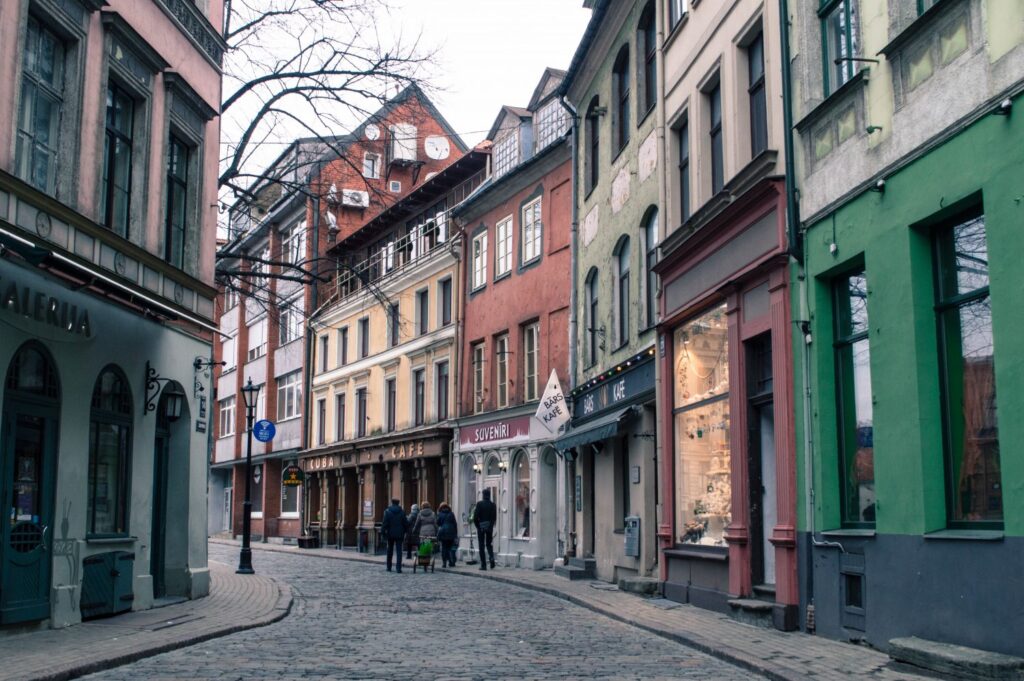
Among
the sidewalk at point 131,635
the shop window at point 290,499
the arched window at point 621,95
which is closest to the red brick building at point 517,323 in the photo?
the arched window at point 621,95

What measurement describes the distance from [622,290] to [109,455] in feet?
34.3

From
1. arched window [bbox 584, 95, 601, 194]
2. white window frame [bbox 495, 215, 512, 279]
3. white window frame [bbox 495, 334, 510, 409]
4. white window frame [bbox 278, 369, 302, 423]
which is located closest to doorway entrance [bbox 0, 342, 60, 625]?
arched window [bbox 584, 95, 601, 194]

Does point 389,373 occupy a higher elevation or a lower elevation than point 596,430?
higher

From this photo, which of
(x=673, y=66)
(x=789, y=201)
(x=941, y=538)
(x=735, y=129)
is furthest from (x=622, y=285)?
(x=941, y=538)

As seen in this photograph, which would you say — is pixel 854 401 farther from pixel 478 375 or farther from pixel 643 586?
pixel 478 375

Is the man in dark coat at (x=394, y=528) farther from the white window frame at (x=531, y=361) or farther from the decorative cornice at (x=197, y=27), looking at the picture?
the decorative cornice at (x=197, y=27)

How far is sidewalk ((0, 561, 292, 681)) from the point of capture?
10344mm

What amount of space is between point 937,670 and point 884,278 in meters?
3.73

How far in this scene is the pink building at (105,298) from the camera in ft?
41.6

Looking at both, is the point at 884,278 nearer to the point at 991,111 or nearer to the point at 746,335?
the point at 991,111

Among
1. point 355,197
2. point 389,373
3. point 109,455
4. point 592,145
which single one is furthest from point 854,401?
point 355,197

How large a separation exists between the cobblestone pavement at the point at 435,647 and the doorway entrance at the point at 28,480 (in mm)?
1998

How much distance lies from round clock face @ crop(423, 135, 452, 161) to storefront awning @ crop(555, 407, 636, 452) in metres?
24.1

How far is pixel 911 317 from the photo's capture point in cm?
1079
